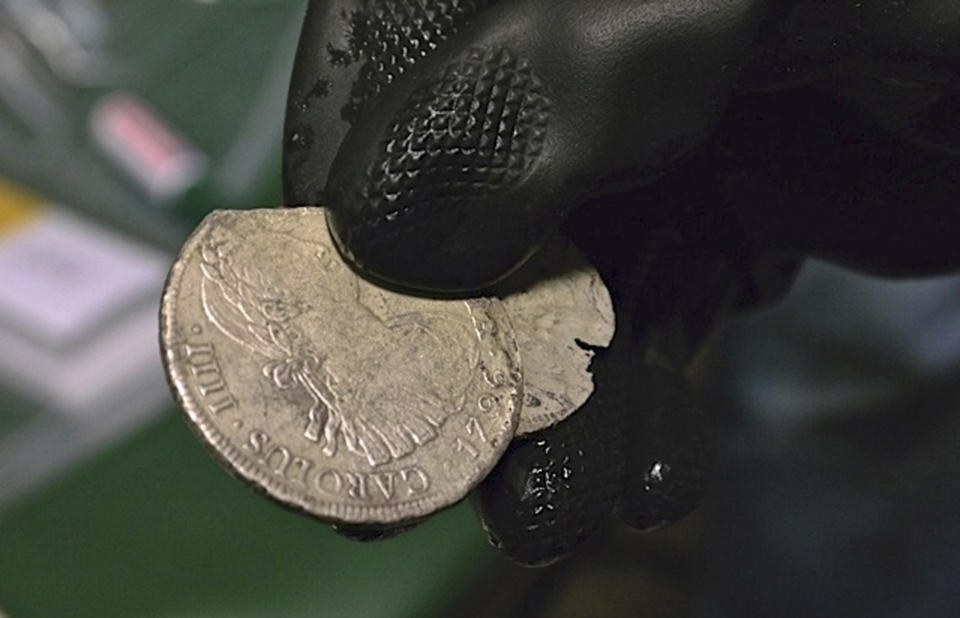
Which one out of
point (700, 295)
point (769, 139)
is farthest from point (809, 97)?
point (700, 295)

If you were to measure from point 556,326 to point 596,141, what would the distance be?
4.4 inches

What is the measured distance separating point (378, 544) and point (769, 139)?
60 cm

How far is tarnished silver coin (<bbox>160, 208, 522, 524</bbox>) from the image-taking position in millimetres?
501

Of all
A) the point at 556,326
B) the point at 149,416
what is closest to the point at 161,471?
the point at 149,416

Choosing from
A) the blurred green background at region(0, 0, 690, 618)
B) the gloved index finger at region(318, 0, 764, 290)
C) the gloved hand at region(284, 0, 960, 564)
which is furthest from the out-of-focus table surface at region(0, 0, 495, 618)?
the gloved index finger at region(318, 0, 764, 290)

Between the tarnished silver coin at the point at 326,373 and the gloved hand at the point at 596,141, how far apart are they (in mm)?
22

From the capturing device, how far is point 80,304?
125cm

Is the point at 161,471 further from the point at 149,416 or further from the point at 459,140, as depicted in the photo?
the point at 459,140

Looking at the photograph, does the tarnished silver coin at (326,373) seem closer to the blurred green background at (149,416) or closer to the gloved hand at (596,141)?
the gloved hand at (596,141)

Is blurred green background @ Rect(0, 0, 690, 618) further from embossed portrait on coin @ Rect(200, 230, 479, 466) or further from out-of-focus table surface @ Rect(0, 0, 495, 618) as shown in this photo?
embossed portrait on coin @ Rect(200, 230, 479, 466)

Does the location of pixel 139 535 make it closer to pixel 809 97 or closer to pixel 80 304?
pixel 80 304

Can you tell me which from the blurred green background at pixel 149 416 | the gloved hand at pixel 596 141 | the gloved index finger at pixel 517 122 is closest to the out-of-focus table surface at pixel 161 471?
the blurred green background at pixel 149 416

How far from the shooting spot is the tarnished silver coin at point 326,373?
501 millimetres

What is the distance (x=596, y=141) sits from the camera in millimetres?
539
